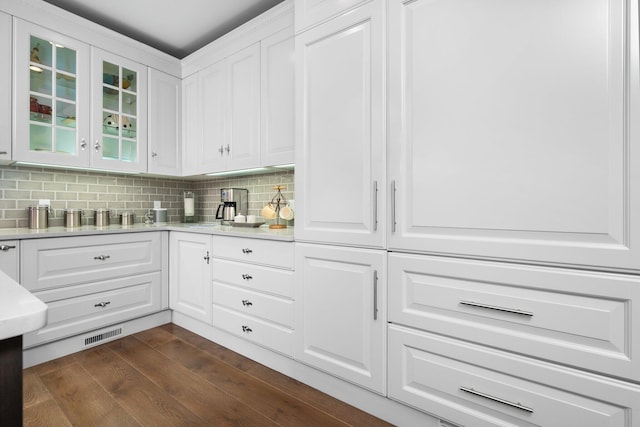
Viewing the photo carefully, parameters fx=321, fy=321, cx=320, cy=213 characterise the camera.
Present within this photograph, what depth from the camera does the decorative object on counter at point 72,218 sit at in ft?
8.65

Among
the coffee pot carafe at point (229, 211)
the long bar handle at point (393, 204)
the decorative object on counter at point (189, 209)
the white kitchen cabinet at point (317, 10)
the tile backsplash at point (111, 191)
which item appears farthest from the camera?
the decorative object on counter at point (189, 209)

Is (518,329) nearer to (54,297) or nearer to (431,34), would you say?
(431,34)

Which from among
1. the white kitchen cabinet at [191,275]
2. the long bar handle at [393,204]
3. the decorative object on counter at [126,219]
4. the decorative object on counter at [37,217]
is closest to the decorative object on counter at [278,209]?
the white kitchen cabinet at [191,275]

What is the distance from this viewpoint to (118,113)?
2.74 meters

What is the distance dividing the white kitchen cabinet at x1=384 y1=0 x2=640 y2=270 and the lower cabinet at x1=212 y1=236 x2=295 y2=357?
83 centimetres

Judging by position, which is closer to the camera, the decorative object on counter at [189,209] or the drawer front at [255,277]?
the drawer front at [255,277]

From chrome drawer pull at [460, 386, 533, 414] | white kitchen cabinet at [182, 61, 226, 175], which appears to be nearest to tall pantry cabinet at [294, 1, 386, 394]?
chrome drawer pull at [460, 386, 533, 414]

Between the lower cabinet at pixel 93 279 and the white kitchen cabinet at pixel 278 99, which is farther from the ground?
the white kitchen cabinet at pixel 278 99

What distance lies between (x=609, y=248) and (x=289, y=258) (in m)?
1.44

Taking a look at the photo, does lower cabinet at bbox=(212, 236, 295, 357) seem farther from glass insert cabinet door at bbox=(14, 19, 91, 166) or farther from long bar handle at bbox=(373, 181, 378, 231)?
glass insert cabinet door at bbox=(14, 19, 91, 166)

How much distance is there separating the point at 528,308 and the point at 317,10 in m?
1.77

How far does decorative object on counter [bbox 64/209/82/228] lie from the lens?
2637mm

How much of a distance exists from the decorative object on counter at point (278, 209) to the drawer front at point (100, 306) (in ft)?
3.80

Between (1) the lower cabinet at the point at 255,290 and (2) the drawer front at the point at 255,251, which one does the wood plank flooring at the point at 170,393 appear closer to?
(1) the lower cabinet at the point at 255,290
